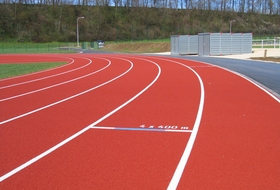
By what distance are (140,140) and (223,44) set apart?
31.9m

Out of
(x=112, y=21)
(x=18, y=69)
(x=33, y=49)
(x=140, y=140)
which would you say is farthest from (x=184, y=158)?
(x=112, y=21)

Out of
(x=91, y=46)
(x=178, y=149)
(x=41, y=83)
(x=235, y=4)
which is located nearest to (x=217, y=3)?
(x=235, y=4)

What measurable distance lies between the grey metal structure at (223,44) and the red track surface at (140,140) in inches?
980

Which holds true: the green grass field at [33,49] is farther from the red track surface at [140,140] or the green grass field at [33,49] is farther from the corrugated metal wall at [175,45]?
the red track surface at [140,140]

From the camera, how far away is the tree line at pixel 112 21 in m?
93.1

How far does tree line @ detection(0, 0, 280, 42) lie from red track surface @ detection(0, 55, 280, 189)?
80505 millimetres

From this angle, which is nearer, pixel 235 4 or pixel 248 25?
pixel 248 25

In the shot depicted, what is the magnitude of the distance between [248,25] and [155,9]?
28.9 metres

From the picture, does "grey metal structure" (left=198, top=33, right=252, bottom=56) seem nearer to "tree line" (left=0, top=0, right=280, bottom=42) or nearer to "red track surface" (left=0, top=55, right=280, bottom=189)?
"red track surface" (left=0, top=55, right=280, bottom=189)

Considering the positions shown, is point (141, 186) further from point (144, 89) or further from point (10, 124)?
point (144, 89)

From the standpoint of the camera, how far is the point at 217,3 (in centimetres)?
12288

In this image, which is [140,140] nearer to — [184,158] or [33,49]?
[184,158]

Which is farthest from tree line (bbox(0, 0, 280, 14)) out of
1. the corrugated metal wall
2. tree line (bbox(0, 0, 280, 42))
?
the corrugated metal wall

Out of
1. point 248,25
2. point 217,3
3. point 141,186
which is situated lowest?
point 141,186
